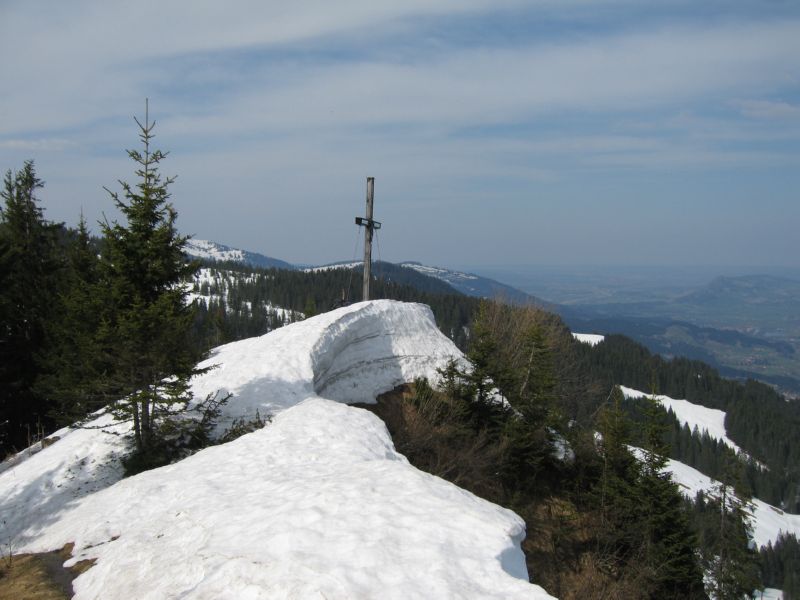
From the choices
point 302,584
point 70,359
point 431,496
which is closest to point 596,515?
point 431,496

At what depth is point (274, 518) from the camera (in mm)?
7551

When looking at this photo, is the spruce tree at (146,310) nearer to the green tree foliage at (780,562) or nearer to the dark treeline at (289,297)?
the dark treeline at (289,297)

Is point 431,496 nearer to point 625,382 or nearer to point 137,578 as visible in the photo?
point 137,578

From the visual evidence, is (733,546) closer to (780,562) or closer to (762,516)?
(780,562)

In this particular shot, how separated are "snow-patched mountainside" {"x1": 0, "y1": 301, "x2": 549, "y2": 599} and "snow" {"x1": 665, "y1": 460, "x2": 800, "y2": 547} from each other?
93.9 m

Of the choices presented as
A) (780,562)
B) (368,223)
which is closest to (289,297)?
(780,562)

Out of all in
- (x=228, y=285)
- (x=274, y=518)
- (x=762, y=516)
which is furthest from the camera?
(x=228, y=285)

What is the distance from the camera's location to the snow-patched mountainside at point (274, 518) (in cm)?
600

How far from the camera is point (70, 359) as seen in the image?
806 inches

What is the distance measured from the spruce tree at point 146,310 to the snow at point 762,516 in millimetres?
95217

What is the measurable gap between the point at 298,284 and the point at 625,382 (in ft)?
309

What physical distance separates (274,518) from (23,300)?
25.3m

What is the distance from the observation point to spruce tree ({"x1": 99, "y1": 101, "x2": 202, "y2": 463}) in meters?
12.2

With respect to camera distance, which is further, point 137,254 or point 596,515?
point 596,515
